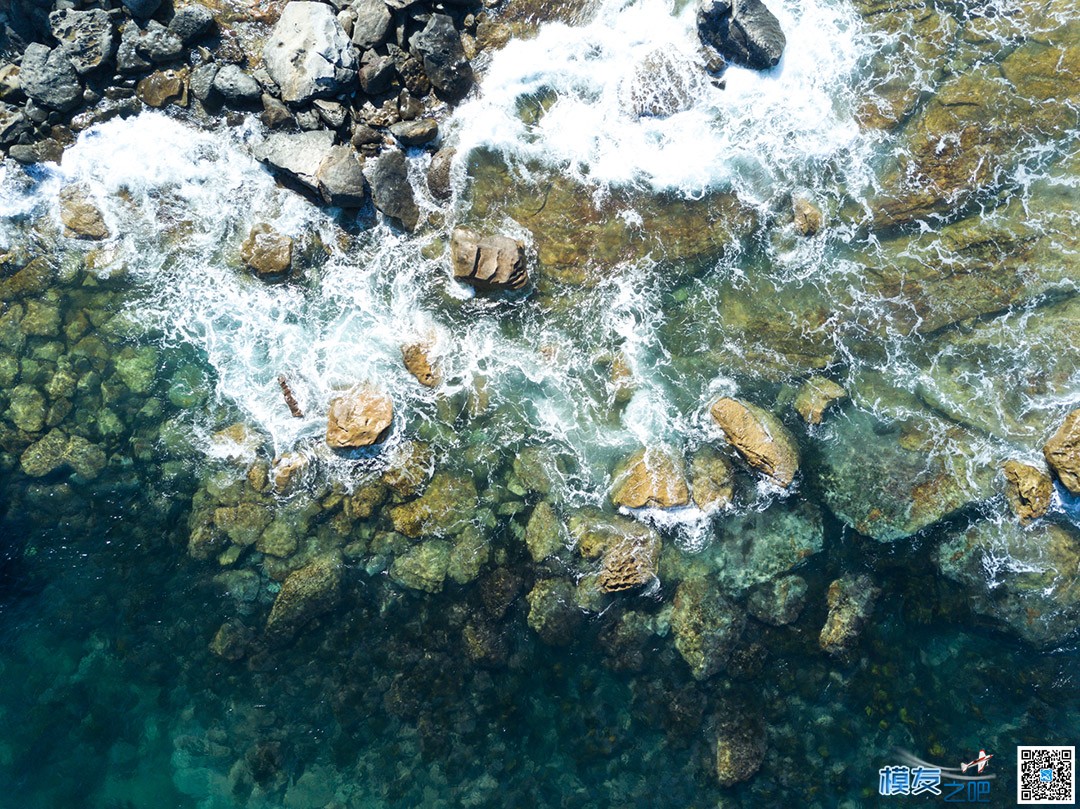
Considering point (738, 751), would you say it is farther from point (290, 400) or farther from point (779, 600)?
point (290, 400)

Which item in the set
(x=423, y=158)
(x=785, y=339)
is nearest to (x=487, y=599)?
(x=785, y=339)

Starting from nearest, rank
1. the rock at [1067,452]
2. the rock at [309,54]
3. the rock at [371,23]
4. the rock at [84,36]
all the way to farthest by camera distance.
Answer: the rock at [1067,452] → the rock at [309,54] → the rock at [371,23] → the rock at [84,36]

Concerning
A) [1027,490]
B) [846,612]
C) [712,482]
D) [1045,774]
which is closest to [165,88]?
[712,482]

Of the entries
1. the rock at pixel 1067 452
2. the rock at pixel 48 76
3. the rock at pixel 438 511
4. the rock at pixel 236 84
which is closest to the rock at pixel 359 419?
the rock at pixel 438 511

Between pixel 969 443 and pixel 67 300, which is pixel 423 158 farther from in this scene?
pixel 969 443

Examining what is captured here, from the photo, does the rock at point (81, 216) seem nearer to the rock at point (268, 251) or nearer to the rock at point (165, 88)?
the rock at point (165, 88)

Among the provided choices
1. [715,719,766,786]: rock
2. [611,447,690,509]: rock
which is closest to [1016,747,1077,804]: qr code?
[715,719,766,786]: rock

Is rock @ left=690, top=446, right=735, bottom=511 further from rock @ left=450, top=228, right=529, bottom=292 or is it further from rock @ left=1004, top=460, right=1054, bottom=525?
rock @ left=1004, top=460, right=1054, bottom=525
